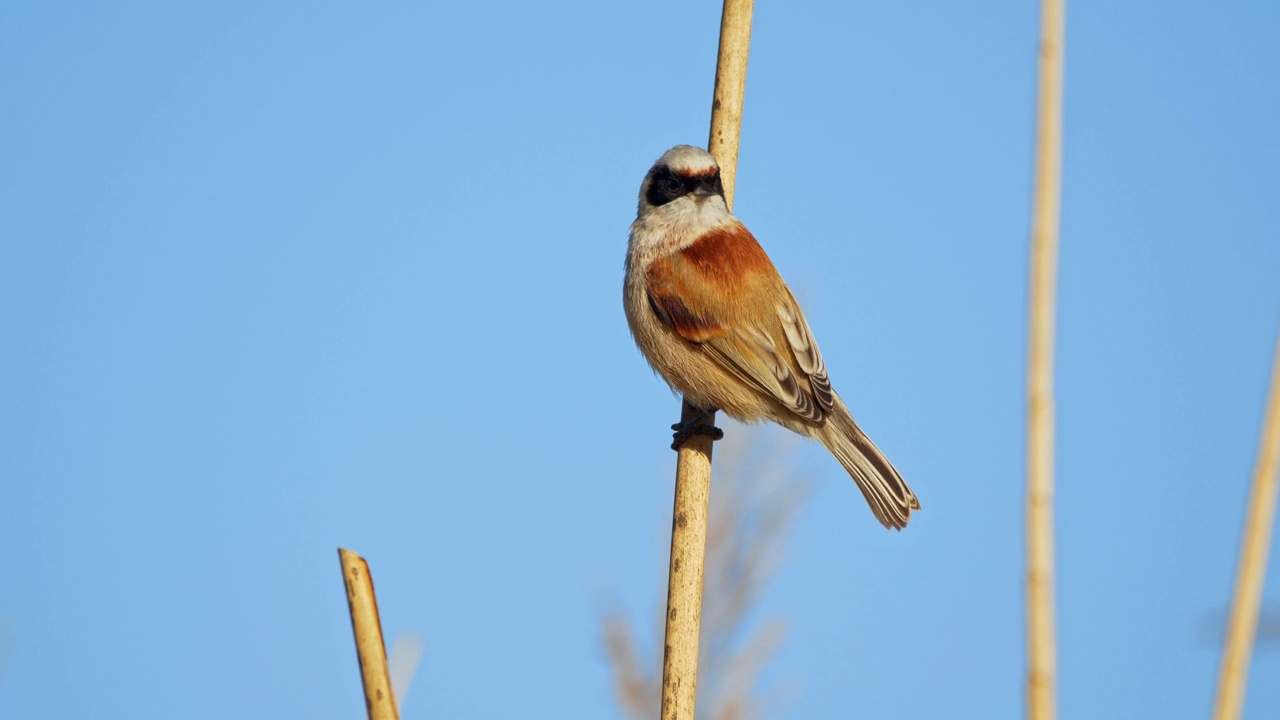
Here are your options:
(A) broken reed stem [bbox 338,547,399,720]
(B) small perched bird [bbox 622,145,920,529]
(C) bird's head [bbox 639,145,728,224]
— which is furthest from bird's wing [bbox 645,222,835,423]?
(A) broken reed stem [bbox 338,547,399,720]

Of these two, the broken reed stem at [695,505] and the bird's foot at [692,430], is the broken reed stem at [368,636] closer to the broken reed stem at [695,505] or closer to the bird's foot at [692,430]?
the broken reed stem at [695,505]

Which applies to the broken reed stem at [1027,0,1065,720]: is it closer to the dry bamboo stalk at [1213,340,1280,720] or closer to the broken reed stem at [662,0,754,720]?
the dry bamboo stalk at [1213,340,1280,720]

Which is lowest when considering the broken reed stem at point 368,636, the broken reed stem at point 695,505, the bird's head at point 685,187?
the broken reed stem at point 368,636

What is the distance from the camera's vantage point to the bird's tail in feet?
11.7

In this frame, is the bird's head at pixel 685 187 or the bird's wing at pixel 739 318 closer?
the bird's head at pixel 685 187

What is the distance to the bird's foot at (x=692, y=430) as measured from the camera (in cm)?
325

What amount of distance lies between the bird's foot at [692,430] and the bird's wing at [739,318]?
0.91 feet

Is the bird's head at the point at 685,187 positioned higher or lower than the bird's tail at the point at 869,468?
higher

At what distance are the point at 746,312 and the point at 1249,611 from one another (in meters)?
2.69

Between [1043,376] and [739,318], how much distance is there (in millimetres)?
2624

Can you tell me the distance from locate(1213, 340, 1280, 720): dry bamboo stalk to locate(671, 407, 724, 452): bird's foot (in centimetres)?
198

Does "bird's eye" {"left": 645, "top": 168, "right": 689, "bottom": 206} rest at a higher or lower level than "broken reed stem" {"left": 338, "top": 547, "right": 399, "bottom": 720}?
higher

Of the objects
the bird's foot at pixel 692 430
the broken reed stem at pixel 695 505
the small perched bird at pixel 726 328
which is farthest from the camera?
the small perched bird at pixel 726 328

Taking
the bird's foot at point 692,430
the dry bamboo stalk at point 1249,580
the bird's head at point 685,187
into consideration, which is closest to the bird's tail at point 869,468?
the bird's foot at point 692,430
